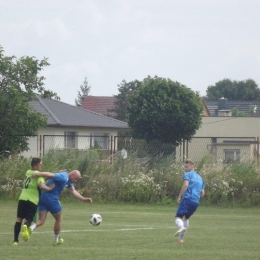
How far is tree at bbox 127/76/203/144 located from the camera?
45531mm

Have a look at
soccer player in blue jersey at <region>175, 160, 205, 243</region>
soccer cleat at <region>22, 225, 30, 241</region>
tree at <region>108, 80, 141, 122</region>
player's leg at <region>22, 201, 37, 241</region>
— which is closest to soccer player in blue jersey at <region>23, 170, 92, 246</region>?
player's leg at <region>22, 201, 37, 241</region>

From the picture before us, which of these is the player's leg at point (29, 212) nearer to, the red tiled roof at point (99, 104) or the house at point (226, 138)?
the house at point (226, 138)

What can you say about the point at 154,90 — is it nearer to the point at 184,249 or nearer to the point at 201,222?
the point at 201,222

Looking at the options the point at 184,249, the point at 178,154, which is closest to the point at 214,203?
the point at 178,154

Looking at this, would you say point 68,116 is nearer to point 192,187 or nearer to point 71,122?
point 71,122

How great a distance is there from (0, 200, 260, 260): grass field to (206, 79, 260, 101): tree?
10066cm

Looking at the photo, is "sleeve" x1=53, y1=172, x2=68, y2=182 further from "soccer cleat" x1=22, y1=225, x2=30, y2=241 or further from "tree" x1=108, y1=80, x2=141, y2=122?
"tree" x1=108, y1=80, x2=141, y2=122

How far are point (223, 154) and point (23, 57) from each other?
12215 millimetres

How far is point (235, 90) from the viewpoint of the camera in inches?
4968

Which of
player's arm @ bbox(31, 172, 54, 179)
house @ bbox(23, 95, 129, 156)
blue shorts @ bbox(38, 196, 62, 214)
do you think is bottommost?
blue shorts @ bbox(38, 196, 62, 214)


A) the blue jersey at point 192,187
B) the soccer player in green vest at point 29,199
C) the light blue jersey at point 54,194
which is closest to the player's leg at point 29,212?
the soccer player in green vest at point 29,199

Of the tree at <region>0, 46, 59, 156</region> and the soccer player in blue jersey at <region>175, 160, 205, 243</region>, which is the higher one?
the tree at <region>0, 46, 59, 156</region>

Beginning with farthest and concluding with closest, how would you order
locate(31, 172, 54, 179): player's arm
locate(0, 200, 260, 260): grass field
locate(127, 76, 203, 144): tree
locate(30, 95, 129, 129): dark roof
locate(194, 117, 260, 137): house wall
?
locate(194, 117, 260, 137): house wall < locate(30, 95, 129, 129): dark roof < locate(127, 76, 203, 144): tree < locate(31, 172, 54, 179): player's arm < locate(0, 200, 260, 260): grass field

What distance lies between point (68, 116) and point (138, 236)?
3594 cm
